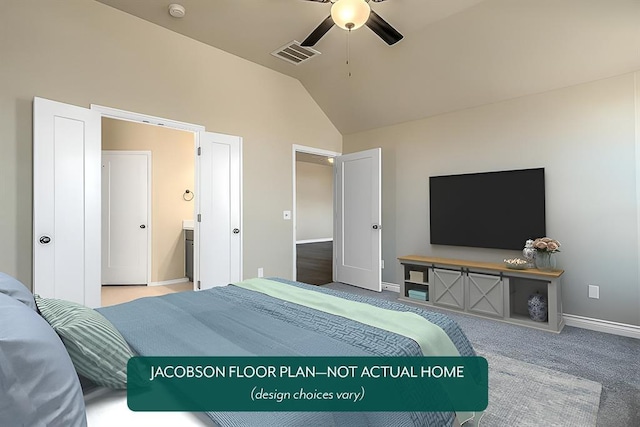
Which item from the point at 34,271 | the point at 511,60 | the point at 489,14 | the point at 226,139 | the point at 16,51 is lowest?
the point at 34,271

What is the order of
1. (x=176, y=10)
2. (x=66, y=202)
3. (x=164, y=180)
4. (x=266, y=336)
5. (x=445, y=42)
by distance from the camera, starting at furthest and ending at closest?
(x=164, y=180)
(x=445, y=42)
(x=176, y=10)
(x=66, y=202)
(x=266, y=336)

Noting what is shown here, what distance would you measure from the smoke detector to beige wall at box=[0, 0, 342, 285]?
36cm

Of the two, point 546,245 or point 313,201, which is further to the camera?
point 313,201

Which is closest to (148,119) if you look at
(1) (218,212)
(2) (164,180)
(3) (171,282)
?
(1) (218,212)

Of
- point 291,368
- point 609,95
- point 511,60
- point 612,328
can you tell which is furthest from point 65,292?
point 609,95

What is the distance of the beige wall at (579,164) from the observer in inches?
121

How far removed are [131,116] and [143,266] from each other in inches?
101

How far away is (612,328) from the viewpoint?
10.3 feet

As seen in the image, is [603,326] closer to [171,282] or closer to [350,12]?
[350,12]

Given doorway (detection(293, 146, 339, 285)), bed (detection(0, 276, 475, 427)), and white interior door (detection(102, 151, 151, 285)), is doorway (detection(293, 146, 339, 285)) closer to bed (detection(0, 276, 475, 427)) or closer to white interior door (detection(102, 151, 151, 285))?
white interior door (detection(102, 151, 151, 285))

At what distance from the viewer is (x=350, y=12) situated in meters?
2.13

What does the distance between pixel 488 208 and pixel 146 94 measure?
160 inches

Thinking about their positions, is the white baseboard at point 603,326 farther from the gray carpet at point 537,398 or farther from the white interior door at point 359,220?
the white interior door at point 359,220

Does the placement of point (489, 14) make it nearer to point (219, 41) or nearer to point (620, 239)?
point (620, 239)
